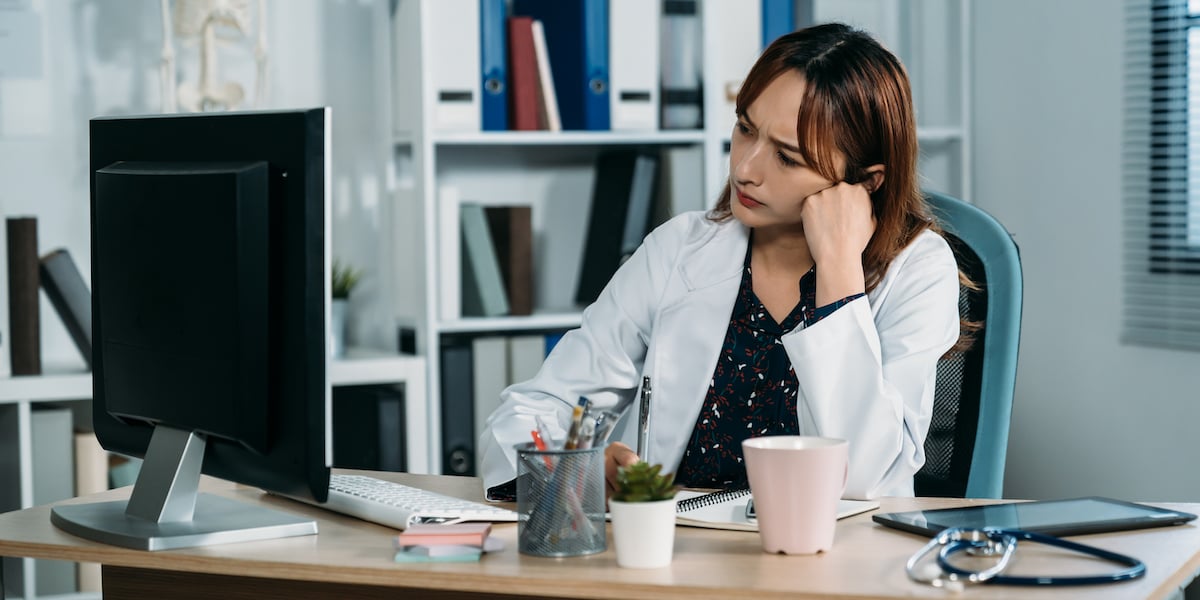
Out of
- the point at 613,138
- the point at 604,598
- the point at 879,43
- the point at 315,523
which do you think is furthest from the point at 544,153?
the point at 604,598

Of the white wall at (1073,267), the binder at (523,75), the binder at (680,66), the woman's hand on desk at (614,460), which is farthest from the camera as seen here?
the binder at (680,66)

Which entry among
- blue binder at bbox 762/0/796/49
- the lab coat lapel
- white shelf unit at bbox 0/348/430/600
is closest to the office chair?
the lab coat lapel

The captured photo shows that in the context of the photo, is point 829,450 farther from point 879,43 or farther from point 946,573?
point 879,43

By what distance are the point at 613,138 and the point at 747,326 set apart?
1247 millimetres

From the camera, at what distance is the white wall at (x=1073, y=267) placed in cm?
264

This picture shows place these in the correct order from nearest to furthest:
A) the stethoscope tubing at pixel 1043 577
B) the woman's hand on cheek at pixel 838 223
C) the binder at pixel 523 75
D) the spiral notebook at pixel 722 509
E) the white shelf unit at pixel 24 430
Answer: the stethoscope tubing at pixel 1043 577
the spiral notebook at pixel 722 509
the woman's hand on cheek at pixel 838 223
the white shelf unit at pixel 24 430
the binder at pixel 523 75

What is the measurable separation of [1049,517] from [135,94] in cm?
221

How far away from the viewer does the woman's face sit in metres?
1.56

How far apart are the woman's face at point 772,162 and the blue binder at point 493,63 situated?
1.22m

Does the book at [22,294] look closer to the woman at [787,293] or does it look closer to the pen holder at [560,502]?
the woman at [787,293]

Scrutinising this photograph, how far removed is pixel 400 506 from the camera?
1236 millimetres

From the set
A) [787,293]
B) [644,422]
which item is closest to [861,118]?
[787,293]

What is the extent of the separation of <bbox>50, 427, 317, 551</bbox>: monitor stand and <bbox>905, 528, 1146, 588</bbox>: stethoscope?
A: 0.58 meters

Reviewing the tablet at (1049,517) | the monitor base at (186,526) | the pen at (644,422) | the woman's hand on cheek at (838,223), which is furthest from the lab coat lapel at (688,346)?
the monitor base at (186,526)
